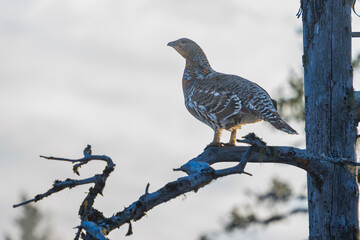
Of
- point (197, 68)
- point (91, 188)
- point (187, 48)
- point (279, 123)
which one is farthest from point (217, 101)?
point (91, 188)

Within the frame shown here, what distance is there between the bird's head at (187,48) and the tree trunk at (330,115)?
401cm

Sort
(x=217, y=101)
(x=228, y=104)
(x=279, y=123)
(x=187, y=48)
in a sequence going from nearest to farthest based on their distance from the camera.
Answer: (x=279, y=123) < (x=228, y=104) < (x=217, y=101) < (x=187, y=48)

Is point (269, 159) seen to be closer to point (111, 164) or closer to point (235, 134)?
point (111, 164)

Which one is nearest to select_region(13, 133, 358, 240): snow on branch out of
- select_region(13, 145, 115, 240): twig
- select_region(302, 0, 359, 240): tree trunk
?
select_region(13, 145, 115, 240): twig

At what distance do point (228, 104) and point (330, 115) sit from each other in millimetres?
2242

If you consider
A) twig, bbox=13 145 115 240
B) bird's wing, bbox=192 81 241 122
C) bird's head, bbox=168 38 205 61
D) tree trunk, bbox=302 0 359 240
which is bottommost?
twig, bbox=13 145 115 240

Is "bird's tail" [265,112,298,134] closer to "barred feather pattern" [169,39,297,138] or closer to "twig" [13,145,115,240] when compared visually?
"barred feather pattern" [169,39,297,138]

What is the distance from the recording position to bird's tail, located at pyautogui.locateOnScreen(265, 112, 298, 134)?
24.2 ft

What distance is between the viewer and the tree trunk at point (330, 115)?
6.10 meters

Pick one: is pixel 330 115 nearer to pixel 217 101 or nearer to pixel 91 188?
pixel 217 101

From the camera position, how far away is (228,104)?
8.26m

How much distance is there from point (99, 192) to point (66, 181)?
1.00ft

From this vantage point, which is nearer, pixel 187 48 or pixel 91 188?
pixel 91 188

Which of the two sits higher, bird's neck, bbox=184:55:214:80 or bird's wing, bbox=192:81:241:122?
bird's neck, bbox=184:55:214:80
